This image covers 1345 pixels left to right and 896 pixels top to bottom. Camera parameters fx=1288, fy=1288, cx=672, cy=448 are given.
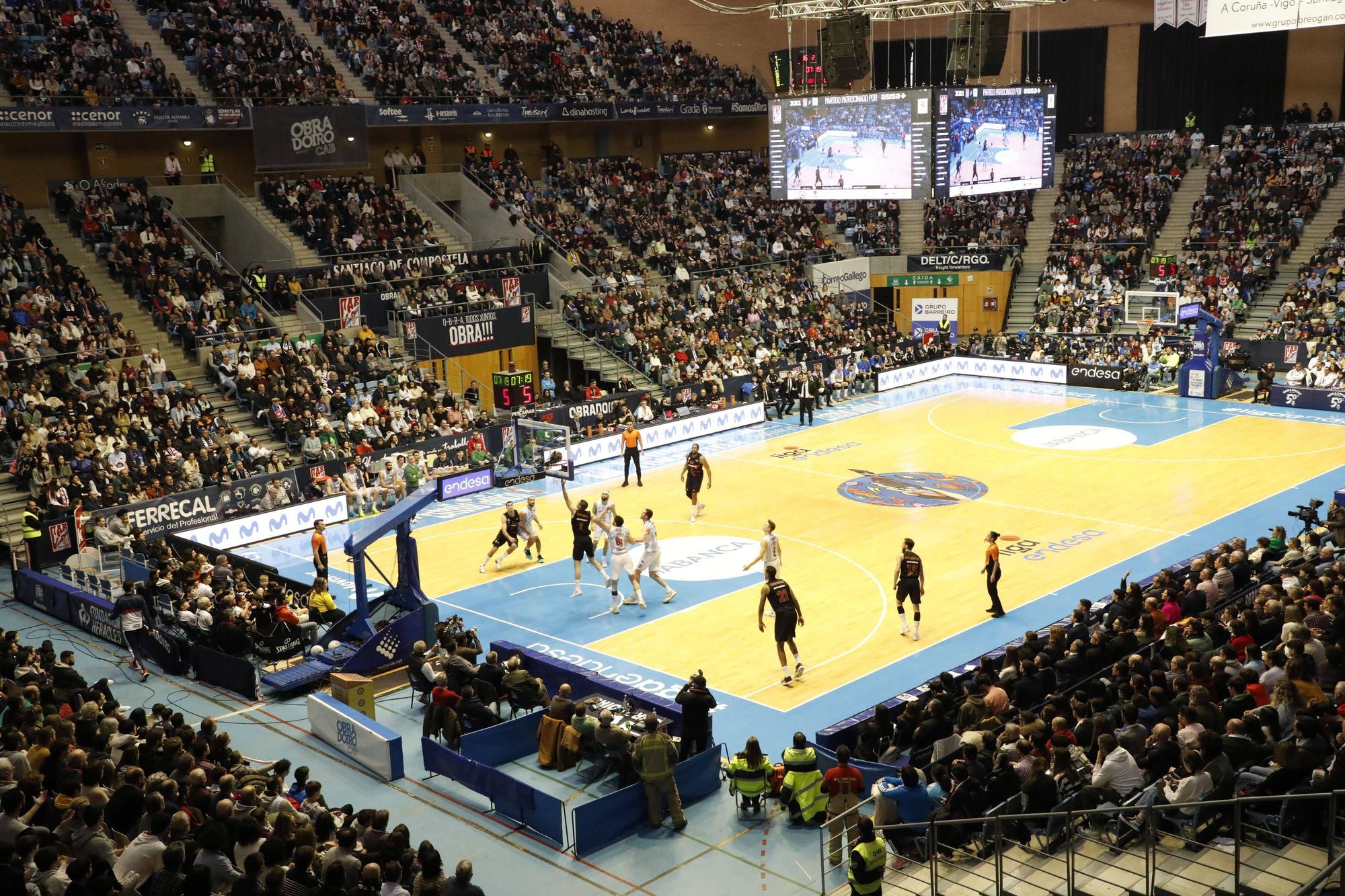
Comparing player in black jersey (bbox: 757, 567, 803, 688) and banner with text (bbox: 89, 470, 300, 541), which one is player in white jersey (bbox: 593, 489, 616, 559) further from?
banner with text (bbox: 89, 470, 300, 541)

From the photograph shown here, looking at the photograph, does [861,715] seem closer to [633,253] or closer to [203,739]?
[203,739]

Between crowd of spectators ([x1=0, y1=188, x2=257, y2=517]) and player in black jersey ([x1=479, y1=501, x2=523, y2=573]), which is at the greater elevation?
crowd of spectators ([x1=0, y1=188, x2=257, y2=517])

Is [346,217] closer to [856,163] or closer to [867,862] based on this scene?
[856,163]

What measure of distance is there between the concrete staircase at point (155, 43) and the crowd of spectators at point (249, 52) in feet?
0.62

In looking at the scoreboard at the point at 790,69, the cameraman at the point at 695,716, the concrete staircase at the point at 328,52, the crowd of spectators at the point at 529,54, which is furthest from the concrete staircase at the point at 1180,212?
the cameraman at the point at 695,716

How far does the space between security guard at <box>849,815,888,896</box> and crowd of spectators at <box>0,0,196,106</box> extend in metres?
31.9

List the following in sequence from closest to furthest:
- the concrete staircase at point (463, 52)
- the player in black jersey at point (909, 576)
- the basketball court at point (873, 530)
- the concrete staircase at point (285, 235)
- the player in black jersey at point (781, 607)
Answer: the player in black jersey at point (781, 607) < the player in black jersey at point (909, 576) < the basketball court at point (873, 530) < the concrete staircase at point (285, 235) < the concrete staircase at point (463, 52)

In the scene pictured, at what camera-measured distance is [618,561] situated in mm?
21047

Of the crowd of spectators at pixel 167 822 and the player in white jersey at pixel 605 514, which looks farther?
the player in white jersey at pixel 605 514

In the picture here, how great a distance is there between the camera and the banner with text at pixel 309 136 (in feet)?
124

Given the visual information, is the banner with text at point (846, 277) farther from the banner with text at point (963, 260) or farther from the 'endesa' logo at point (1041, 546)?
the 'endesa' logo at point (1041, 546)

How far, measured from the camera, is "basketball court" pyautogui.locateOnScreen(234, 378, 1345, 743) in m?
19.0

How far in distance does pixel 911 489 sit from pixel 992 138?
8.28 meters

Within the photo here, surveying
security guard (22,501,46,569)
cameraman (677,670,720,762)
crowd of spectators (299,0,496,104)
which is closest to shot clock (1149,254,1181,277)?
crowd of spectators (299,0,496,104)
